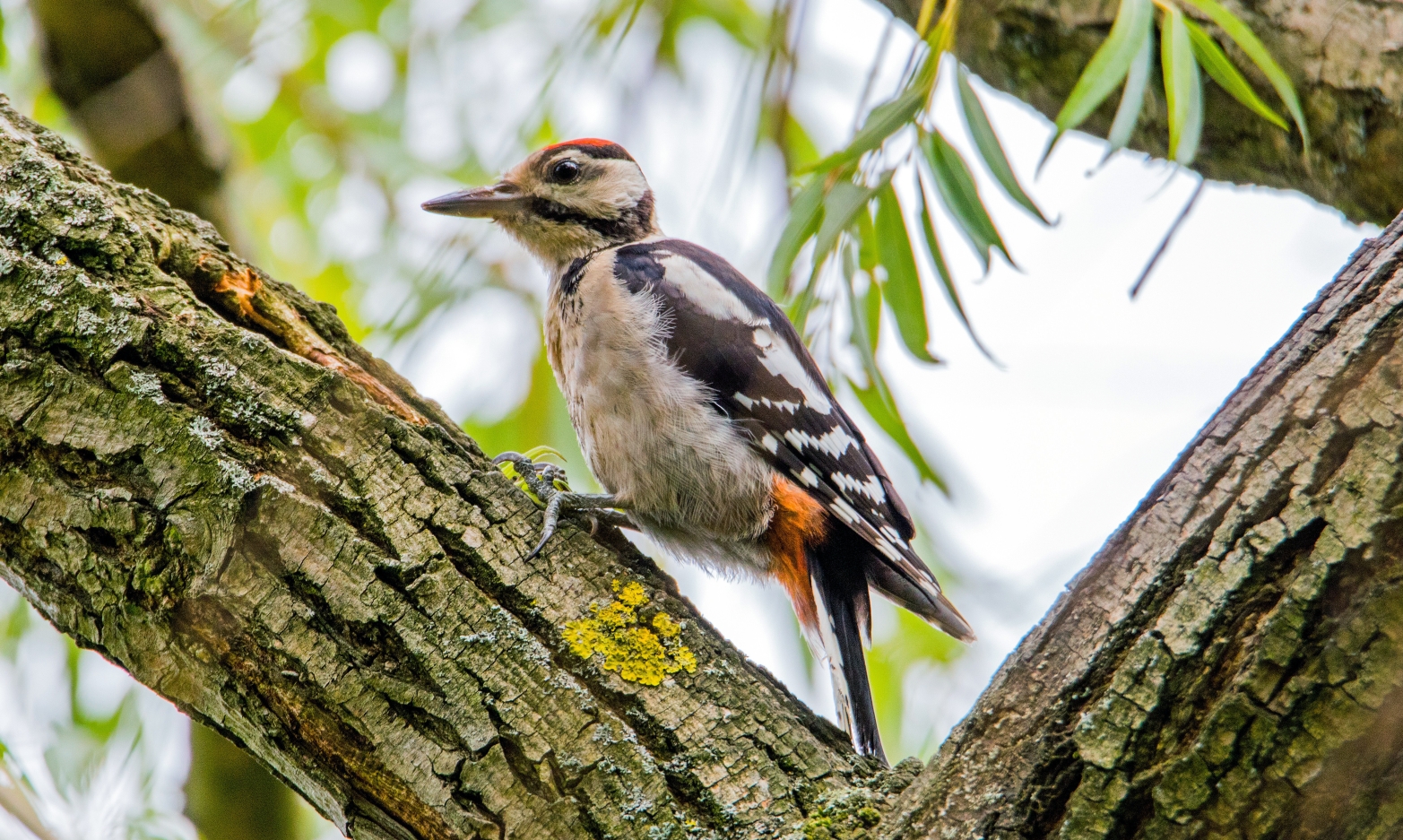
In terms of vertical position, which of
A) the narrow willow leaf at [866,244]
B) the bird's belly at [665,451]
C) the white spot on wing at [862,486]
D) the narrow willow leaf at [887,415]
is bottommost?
the bird's belly at [665,451]

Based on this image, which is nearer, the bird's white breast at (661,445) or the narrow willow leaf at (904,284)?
the narrow willow leaf at (904,284)

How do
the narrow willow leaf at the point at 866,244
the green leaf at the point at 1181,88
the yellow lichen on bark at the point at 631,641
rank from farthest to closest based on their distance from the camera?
the narrow willow leaf at the point at 866,244 < the green leaf at the point at 1181,88 < the yellow lichen on bark at the point at 631,641

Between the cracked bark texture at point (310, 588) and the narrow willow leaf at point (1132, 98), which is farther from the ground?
the narrow willow leaf at point (1132, 98)

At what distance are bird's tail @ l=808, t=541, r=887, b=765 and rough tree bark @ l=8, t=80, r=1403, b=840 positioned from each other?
2.03 ft

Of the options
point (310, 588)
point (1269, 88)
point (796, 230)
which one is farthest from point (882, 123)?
point (310, 588)

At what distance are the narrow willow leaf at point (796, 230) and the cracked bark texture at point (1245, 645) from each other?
1205mm

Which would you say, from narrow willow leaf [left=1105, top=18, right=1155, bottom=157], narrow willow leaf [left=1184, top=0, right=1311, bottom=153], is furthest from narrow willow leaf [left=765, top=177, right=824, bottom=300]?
narrow willow leaf [left=1184, top=0, right=1311, bottom=153]

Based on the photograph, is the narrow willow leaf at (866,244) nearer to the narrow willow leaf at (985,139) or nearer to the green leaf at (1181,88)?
the narrow willow leaf at (985,139)

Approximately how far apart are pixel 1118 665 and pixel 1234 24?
60.1 inches

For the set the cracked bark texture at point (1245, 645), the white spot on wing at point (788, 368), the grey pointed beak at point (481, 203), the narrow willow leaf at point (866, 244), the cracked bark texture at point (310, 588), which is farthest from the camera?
the grey pointed beak at point (481, 203)

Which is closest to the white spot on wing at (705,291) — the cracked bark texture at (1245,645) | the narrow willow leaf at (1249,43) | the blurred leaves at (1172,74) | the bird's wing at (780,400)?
the bird's wing at (780,400)

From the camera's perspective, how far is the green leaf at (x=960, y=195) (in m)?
2.20

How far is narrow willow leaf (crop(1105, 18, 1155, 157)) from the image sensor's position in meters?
1.96

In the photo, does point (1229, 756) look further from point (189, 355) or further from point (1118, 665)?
point (189, 355)
